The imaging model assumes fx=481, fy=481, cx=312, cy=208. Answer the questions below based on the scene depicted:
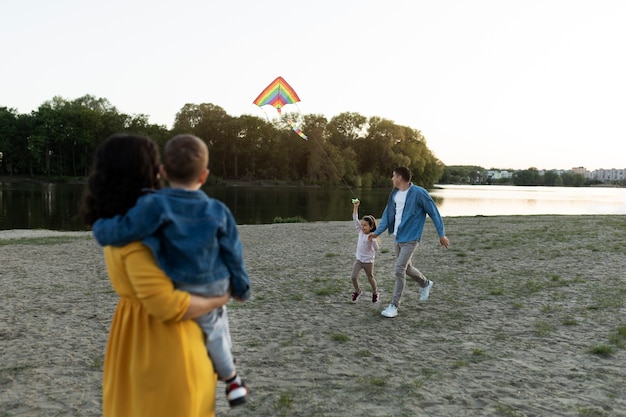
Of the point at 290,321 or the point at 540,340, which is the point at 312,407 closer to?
the point at 290,321

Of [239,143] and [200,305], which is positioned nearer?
[200,305]

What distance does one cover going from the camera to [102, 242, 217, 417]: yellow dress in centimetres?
182

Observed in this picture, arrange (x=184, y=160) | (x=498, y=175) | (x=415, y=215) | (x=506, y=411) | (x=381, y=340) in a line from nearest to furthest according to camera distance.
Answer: (x=184, y=160)
(x=506, y=411)
(x=381, y=340)
(x=415, y=215)
(x=498, y=175)

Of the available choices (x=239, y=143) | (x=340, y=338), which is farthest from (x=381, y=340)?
(x=239, y=143)

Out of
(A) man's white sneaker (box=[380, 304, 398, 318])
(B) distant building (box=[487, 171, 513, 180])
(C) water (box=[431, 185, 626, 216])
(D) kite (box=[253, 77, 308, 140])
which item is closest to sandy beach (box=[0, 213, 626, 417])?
(A) man's white sneaker (box=[380, 304, 398, 318])

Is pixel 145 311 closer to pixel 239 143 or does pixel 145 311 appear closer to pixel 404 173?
pixel 404 173

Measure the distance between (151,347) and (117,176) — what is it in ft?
2.27

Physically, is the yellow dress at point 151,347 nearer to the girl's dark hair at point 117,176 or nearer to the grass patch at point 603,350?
the girl's dark hair at point 117,176

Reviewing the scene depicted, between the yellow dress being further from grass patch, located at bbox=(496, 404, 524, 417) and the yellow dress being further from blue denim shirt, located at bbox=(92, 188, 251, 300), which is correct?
grass patch, located at bbox=(496, 404, 524, 417)

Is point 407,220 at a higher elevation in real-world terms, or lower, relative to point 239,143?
lower

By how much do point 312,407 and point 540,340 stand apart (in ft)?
10.7

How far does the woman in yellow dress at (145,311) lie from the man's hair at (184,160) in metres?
0.07

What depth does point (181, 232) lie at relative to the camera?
72.9 inches

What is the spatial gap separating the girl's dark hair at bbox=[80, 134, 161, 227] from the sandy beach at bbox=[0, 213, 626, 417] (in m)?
2.62
